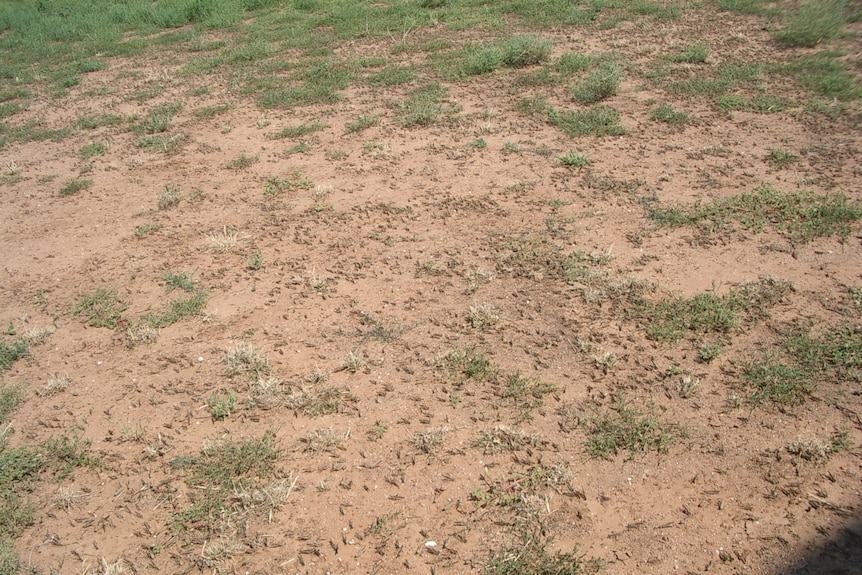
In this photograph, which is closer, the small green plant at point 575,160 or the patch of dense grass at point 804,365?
the patch of dense grass at point 804,365

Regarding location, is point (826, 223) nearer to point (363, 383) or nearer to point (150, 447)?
point (363, 383)

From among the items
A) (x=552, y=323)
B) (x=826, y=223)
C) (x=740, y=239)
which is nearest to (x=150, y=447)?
(x=552, y=323)

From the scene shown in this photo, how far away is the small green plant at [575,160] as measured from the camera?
602 centimetres

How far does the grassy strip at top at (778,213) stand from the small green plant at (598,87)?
8.33 feet

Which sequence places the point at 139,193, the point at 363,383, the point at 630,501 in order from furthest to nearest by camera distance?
the point at 139,193, the point at 363,383, the point at 630,501

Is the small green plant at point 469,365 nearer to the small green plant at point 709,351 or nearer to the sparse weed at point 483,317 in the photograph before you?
the sparse weed at point 483,317

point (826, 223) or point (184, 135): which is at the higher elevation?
point (184, 135)

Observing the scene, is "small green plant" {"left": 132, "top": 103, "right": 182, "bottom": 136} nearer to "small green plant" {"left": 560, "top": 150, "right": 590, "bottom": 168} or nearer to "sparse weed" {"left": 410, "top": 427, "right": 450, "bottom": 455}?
"small green plant" {"left": 560, "top": 150, "right": 590, "bottom": 168}

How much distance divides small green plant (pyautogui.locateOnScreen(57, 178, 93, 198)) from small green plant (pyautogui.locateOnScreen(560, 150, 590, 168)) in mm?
5266

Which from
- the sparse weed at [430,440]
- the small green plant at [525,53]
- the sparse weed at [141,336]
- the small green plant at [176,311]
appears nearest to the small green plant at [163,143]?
the small green plant at [176,311]

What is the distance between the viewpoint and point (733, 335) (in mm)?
3990

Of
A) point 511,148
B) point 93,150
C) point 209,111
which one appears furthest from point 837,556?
point 93,150

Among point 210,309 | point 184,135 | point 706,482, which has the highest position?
point 184,135

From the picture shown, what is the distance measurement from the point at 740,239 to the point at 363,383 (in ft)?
10.3
